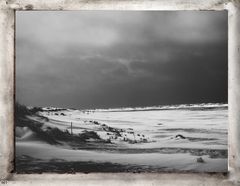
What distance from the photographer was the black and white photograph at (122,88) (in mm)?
1879

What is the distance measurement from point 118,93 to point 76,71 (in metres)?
0.23

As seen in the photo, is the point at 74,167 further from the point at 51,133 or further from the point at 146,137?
the point at 146,137

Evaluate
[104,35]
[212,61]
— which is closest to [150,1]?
[104,35]

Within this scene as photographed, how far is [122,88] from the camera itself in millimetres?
1900

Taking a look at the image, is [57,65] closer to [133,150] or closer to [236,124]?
[133,150]

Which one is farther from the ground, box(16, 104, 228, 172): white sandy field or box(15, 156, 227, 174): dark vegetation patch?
box(16, 104, 228, 172): white sandy field

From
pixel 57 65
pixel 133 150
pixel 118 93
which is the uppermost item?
pixel 57 65

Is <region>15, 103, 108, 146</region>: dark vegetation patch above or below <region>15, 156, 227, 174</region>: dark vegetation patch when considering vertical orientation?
above

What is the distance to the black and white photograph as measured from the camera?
74.0 inches

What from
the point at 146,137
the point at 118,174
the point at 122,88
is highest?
the point at 122,88

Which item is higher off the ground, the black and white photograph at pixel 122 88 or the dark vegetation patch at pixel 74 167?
the black and white photograph at pixel 122 88

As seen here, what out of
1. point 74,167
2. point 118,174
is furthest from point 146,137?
point 74,167

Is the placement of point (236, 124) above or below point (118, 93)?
below

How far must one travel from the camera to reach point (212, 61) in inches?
74.3
